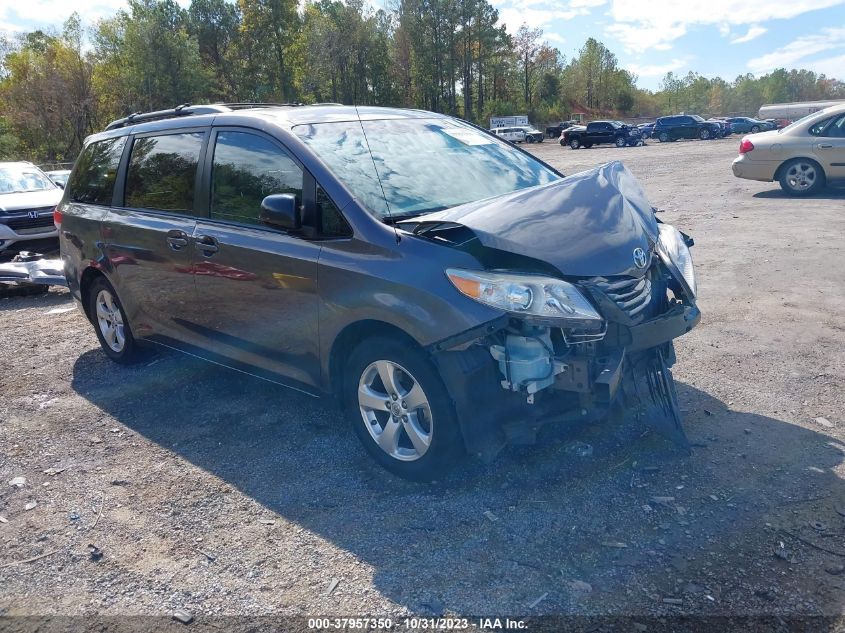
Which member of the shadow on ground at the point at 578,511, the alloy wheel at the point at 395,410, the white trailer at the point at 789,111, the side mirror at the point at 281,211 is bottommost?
the shadow on ground at the point at 578,511

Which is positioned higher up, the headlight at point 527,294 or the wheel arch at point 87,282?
the headlight at point 527,294

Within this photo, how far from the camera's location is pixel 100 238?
566 cm

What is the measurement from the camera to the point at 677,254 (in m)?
4.23

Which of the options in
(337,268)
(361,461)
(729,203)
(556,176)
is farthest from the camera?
(729,203)

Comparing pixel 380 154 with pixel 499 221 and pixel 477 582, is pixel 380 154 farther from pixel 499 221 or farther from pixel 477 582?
pixel 477 582

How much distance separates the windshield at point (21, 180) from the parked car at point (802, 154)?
12778 mm

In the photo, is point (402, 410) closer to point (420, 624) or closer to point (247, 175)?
point (420, 624)

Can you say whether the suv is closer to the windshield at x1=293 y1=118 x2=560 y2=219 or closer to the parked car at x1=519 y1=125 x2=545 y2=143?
the windshield at x1=293 y1=118 x2=560 y2=219

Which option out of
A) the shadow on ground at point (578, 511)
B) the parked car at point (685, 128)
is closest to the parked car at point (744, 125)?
the parked car at point (685, 128)

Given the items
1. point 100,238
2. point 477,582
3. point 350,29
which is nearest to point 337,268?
point 477,582

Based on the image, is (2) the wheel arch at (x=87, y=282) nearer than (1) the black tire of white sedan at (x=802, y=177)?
Yes

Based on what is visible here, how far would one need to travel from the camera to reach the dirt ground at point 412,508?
9.61 feet

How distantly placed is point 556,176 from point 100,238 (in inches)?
139

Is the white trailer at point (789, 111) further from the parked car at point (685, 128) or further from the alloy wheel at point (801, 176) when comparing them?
the alloy wheel at point (801, 176)
